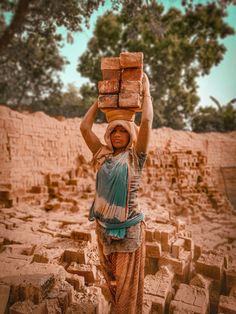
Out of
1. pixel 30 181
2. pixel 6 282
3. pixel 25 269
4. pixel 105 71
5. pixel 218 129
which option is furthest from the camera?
pixel 218 129

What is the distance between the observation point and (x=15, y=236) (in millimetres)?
4418

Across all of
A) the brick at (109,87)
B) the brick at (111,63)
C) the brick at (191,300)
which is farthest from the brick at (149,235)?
the brick at (111,63)

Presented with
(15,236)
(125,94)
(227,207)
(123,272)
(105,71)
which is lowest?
(227,207)

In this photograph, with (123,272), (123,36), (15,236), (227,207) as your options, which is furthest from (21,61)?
(123,272)

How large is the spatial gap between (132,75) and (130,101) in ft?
0.94

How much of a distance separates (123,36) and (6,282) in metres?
18.0

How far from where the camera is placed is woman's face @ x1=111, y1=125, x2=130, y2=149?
2273mm

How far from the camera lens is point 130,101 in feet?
7.35

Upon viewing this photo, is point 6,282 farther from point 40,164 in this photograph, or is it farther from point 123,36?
point 123,36

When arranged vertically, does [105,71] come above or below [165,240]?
above

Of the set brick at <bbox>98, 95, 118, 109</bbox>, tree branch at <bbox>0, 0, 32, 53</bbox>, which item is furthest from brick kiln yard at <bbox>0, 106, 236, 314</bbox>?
tree branch at <bbox>0, 0, 32, 53</bbox>

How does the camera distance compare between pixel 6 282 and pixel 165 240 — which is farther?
pixel 165 240

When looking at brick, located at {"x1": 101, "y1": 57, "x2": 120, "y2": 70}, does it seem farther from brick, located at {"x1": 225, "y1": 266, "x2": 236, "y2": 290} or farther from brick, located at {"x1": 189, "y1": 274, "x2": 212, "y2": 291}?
brick, located at {"x1": 225, "y1": 266, "x2": 236, "y2": 290}

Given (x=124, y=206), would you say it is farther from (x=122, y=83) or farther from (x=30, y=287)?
(x=30, y=287)
